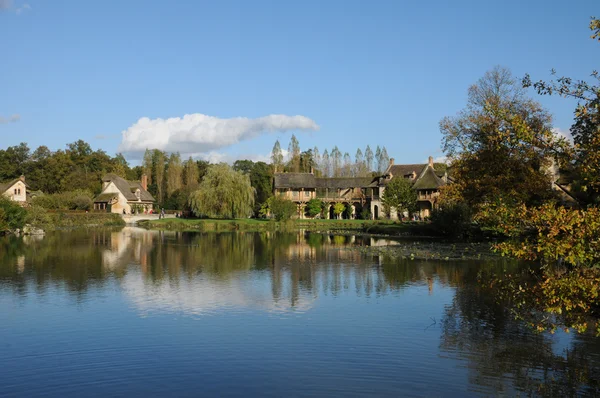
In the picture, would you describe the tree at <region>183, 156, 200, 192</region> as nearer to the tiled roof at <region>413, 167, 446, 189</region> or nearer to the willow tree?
the willow tree

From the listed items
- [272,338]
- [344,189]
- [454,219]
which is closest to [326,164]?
[344,189]

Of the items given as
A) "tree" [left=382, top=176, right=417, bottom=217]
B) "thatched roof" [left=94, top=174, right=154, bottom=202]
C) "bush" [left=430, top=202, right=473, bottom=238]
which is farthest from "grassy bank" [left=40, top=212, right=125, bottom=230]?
"bush" [left=430, top=202, right=473, bottom=238]

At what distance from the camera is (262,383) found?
11.7 metres

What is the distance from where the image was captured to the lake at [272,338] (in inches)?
462

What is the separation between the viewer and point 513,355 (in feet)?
45.0

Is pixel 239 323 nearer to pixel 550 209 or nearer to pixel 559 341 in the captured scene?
pixel 559 341

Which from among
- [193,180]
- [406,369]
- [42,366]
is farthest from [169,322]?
[193,180]

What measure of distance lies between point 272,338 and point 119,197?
82605 mm

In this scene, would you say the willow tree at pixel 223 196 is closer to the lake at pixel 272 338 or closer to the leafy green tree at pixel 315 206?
the leafy green tree at pixel 315 206

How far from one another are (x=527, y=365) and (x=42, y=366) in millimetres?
10819

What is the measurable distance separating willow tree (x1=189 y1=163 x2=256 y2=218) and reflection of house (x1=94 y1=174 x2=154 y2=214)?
25.3 meters

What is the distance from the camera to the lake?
11.7 m

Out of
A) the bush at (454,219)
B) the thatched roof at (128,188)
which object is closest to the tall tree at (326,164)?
the thatched roof at (128,188)

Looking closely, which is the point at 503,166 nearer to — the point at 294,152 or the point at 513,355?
the point at 513,355
